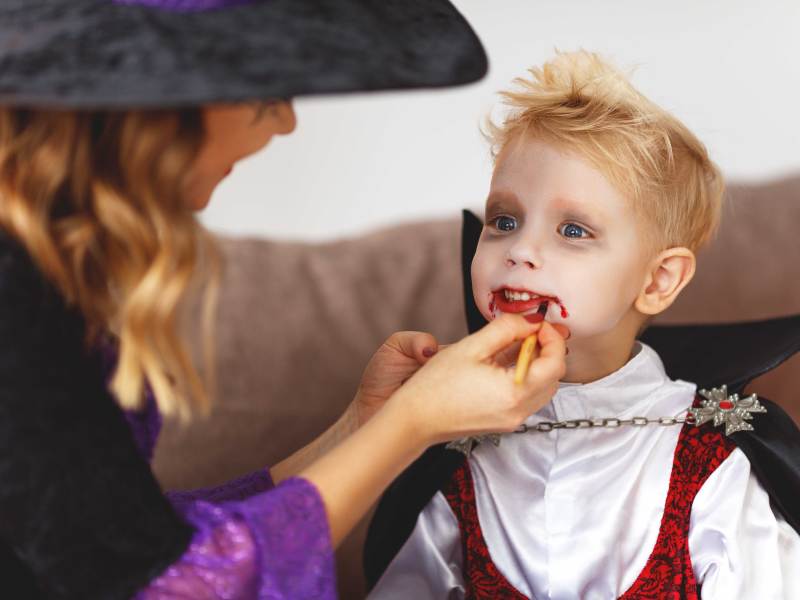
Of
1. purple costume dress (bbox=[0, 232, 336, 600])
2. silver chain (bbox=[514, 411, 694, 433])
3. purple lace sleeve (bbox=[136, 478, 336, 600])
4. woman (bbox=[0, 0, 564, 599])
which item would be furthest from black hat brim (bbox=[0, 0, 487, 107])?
silver chain (bbox=[514, 411, 694, 433])

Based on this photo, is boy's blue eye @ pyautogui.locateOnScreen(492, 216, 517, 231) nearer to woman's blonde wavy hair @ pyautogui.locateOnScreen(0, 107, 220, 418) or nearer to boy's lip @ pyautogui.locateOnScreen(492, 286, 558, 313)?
boy's lip @ pyautogui.locateOnScreen(492, 286, 558, 313)

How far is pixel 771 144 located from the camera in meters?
1.92

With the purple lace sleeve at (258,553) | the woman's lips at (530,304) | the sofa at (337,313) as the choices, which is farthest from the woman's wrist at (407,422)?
the sofa at (337,313)

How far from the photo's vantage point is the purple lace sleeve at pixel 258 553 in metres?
0.88

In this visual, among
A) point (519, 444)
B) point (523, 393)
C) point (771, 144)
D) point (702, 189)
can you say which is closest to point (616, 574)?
point (519, 444)

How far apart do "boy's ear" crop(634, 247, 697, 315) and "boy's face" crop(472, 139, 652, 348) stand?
33 mm

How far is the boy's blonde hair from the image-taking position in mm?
1145

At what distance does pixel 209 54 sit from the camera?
756 millimetres

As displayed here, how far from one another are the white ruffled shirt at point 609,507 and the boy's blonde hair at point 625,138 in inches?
7.4

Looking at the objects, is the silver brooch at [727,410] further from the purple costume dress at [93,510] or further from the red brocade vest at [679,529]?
the purple costume dress at [93,510]

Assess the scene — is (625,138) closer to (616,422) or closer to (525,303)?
(525,303)

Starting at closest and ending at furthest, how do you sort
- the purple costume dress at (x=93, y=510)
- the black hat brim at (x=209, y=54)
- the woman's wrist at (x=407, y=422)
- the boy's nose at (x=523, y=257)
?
the black hat brim at (x=209, y=54), the purple costume dress at (x=93, y=510), the woman's wrist at (x=407, y=422), the boy's nose at (x=523, y=257)

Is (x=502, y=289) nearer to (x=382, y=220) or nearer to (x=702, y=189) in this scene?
(x=702, y=189)

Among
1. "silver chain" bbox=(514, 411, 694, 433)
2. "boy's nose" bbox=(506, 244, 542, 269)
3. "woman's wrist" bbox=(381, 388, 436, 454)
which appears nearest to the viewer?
"woman's wrist" bbox=(381, 388, 436, 454)
